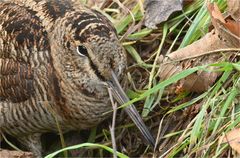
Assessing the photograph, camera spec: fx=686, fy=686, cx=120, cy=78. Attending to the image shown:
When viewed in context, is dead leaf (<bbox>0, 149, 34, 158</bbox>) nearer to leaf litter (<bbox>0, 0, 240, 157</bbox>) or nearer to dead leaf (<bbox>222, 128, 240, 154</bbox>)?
leaf litter (<bbox>0, 0, 240, 157</bbox>)

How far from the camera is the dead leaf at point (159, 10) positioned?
423 centimetres

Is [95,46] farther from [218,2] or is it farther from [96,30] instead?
[218,2]

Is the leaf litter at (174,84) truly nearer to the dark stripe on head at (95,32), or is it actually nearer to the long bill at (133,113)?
the long bill at (133,113)

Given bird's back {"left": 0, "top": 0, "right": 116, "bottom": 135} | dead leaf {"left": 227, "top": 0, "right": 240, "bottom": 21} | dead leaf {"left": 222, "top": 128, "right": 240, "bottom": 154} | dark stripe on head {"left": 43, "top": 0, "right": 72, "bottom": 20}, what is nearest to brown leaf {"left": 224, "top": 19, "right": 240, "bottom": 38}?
dead leaf {"left": 227, "top": 0, "right": 240, "bottom": 21}

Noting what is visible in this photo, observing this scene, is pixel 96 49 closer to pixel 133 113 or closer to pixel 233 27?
pixel 133 113

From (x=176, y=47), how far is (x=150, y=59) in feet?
0.58

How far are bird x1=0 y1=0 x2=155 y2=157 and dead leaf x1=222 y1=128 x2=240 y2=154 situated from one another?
25.7 inches

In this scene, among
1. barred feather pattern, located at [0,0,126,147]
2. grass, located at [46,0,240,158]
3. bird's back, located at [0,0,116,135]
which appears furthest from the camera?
bird's back, located at [0,0,116,135]

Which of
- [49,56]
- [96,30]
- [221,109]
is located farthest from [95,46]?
[221,109]

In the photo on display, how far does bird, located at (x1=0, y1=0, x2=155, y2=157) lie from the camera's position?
12.4ft

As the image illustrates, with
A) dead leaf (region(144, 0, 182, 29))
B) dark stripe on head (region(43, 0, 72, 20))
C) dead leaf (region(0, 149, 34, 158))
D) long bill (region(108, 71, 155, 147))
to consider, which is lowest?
dead leaf (region(0, 149, 34, 158))

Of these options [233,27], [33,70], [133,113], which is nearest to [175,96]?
[133,113]

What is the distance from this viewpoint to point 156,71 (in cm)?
412

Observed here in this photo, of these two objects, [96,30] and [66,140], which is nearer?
[96,30]
